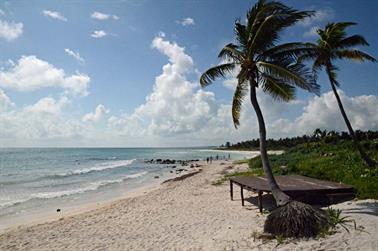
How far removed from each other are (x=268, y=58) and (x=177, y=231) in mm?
6476

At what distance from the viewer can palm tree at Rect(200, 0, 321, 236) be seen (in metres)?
9.52

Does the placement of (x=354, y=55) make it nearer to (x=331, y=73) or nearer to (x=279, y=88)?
(x=331, y=73)

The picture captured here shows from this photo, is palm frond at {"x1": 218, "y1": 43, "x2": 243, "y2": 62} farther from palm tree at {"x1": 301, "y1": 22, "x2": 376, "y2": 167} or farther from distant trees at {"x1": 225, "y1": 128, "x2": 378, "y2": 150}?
distant trees at {"x1": 225, "y1": 128, "x2": 378, "y2": 150}

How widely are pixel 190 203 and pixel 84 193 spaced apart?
10668 mm

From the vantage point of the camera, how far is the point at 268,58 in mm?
10344

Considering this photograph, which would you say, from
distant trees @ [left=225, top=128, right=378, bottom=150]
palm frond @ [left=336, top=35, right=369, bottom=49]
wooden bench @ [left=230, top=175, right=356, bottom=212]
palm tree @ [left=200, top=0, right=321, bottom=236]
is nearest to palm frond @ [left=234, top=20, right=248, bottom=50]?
palm tree @ [left=200, top=0, right=321, bottom=236]

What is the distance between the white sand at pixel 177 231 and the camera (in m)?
7.02

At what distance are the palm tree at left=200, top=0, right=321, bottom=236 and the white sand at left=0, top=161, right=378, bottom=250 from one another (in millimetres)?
2063

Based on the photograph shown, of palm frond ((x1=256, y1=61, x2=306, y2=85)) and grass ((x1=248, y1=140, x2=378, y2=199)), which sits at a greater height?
palm frond ((x1=256, y1=61, x2=306, y2=85))

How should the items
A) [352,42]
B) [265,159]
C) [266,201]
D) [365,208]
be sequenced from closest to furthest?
[365,208] → [265,159] → [266,201] → [352,42]

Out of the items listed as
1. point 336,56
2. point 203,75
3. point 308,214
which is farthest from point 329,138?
point 308,214

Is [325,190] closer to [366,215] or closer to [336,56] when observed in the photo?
[366,215]

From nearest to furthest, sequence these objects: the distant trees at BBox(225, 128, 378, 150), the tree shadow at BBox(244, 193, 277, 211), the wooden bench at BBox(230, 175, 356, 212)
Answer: the wooden bench at BBox(230, 175, 356, 212) < the tree shadow at BBox(244, 193, 277, 211) < the distant trees at BBox(225, 128, 378, 150)

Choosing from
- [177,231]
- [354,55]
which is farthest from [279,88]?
[354,55]
